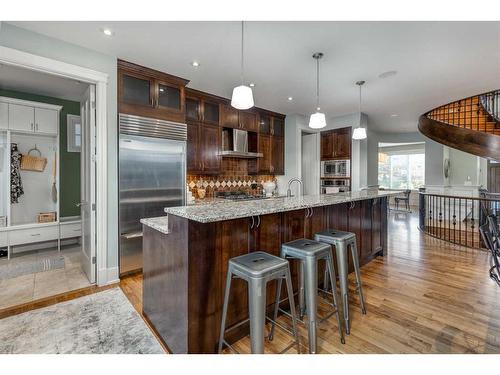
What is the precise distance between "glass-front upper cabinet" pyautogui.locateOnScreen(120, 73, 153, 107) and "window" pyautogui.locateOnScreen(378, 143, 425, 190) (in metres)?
9.52

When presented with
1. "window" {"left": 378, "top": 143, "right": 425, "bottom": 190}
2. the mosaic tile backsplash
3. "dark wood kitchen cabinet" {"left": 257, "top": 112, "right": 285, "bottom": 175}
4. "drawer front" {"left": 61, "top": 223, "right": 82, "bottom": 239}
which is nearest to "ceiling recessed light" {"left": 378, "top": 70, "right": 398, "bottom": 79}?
"dark wood kitchen cabinet" {"left": 257, "top": 112, "right": 285, "bottom": 175}

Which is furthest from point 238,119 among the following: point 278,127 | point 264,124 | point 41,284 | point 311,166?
point 41,284

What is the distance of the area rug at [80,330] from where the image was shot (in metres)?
1.79

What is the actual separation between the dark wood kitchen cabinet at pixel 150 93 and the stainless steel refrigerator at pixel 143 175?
14 centimetres

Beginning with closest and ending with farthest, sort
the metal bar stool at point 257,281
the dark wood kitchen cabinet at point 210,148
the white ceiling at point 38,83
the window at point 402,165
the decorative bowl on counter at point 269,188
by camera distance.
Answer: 1. the metal bar stool at point 257,281
2. the white ceiling at point 38,83
3. the dark wood kitchen cabinet at point 210,148
4. the decorative bowl on counter at point 269,188
5. the window at point 402,165

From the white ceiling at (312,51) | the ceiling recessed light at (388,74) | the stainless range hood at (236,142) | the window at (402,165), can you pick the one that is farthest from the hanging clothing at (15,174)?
the window at (402,165)

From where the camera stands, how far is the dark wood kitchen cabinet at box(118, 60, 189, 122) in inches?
122

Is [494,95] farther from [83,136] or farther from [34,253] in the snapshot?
[34,253]

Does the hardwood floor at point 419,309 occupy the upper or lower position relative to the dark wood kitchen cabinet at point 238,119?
lower

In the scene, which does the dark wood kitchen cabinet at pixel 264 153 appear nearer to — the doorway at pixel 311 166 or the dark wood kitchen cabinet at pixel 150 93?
the doorway at pixel 311 166

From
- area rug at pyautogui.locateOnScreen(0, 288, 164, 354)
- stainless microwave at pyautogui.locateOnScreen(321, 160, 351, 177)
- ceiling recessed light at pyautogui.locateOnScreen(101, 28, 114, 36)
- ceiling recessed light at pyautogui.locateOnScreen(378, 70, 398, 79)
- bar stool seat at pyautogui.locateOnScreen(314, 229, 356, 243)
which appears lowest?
area rug at pyautogui.locateOnScreen(0, 288, 164, 354)

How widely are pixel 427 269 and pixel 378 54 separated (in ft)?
9.20

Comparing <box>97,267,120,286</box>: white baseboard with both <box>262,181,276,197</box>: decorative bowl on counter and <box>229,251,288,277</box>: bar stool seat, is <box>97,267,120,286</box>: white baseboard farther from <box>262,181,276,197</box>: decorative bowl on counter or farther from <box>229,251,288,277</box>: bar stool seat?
<box>262,181,276,197</box>: decorative bowl on counter
